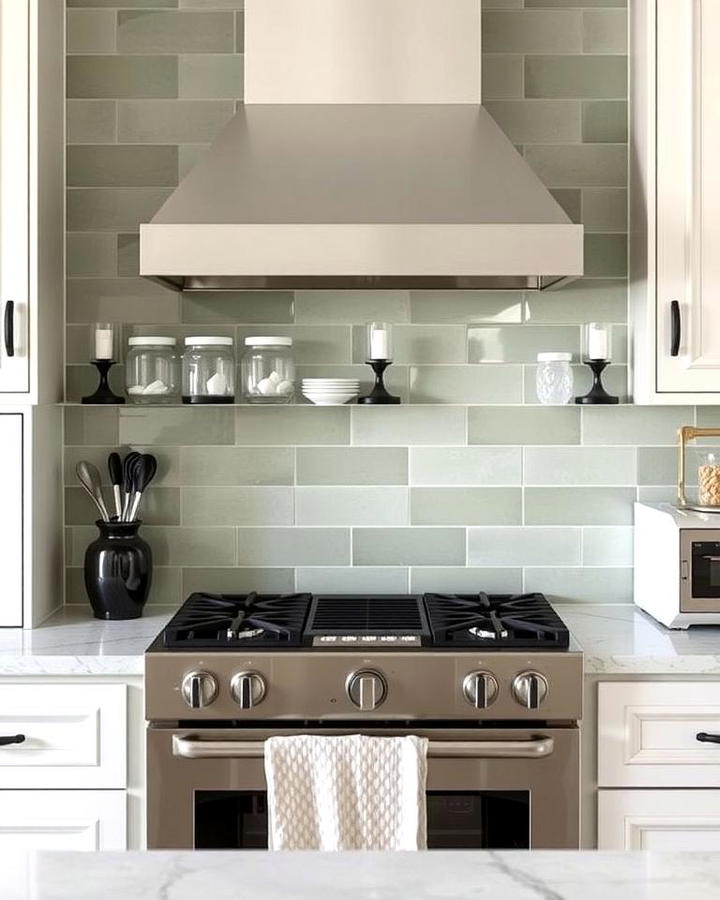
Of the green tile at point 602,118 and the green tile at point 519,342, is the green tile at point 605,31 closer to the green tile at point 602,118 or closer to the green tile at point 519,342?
the green tile at point 602,118

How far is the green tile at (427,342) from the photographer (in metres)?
3.12

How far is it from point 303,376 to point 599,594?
983 mm

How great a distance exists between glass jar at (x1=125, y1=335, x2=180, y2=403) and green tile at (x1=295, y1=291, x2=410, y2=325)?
36 cm

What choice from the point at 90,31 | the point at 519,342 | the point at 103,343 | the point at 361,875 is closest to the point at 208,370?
the point at 103,343

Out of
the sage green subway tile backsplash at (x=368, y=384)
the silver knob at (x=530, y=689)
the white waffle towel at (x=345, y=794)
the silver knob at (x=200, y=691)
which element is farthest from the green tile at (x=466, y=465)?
the white waffle towel at (x=345, y=794)

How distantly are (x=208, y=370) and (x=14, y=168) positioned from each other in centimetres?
68

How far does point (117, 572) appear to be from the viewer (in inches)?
114

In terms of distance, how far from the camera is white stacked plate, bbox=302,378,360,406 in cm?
299

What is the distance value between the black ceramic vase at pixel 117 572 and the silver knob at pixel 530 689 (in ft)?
3.31

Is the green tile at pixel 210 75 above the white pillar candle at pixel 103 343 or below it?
above

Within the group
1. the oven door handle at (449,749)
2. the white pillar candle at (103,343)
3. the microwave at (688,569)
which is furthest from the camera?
the white pillar candle at (103,343)

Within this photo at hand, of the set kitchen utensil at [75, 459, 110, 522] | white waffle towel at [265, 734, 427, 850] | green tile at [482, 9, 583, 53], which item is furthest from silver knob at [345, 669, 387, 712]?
green tile at [482, 9, 583, 53]

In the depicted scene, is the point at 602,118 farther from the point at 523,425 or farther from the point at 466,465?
the point at 466,465

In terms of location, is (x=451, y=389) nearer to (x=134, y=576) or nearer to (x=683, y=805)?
(x=134, y=576)
